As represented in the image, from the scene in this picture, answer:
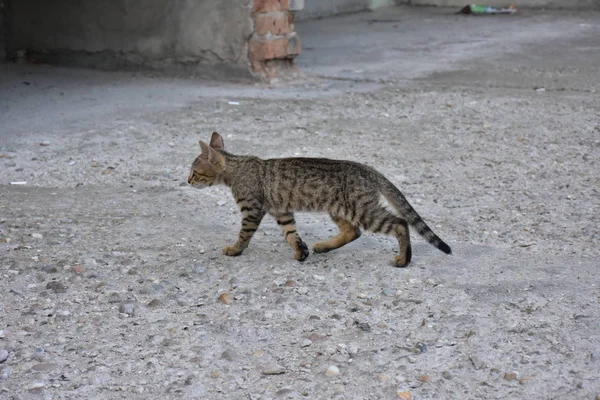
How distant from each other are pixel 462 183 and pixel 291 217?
5.63 feet

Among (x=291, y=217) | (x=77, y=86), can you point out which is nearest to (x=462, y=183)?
(x=291, y=217)

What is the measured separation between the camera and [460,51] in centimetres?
1120

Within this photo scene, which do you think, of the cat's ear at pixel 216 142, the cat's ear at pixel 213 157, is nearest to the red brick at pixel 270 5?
the cat's ear at pixel 216 142

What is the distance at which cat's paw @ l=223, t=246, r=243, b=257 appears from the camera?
439 cm

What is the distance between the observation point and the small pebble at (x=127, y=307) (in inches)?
147

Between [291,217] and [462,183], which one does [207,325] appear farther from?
[462,183]

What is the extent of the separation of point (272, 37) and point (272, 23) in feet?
0.52

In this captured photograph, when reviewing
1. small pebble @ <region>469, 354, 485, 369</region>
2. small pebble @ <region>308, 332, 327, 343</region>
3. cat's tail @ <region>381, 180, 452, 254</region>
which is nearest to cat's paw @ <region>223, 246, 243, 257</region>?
cat's tail @ <region>381, 180, 452, 254</region>

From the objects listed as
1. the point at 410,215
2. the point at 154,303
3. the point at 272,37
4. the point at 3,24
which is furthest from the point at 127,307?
the point at 3,24

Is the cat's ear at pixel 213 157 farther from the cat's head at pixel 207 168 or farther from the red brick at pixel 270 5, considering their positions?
the red brick at pixel 270 5

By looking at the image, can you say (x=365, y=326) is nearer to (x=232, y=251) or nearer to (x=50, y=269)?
(x=232, y=251)

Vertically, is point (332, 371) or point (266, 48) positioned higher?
point (266, 48)

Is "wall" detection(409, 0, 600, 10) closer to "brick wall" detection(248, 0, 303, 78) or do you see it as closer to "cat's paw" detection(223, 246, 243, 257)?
"brick wall" detection(248, 0, 303, 78)

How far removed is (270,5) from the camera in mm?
9039
